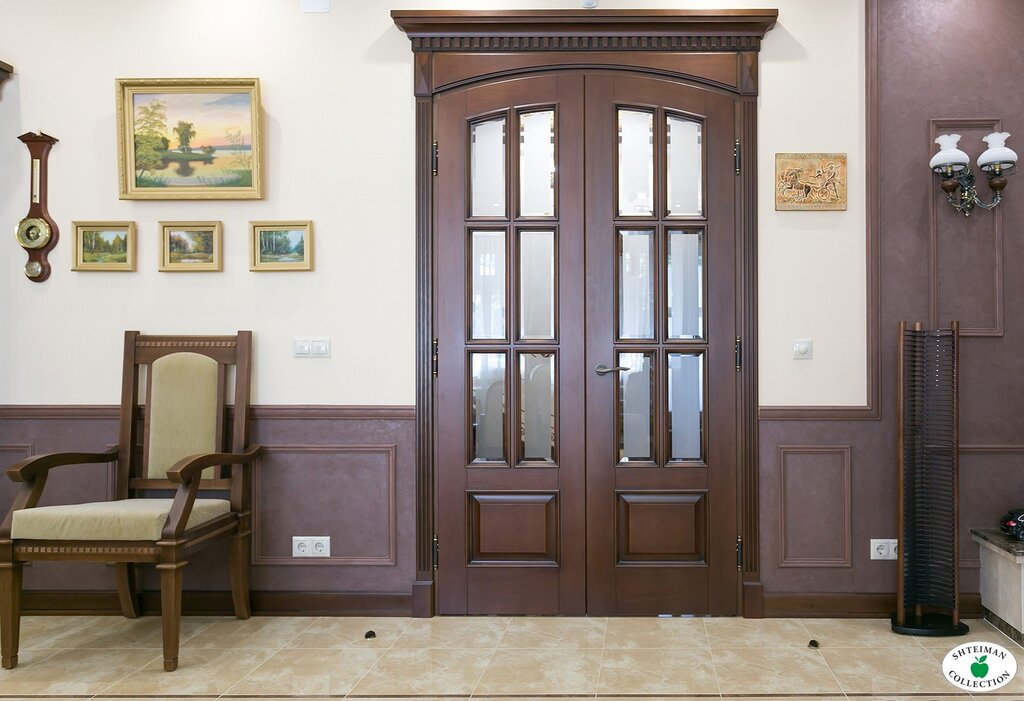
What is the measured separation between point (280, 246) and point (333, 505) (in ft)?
4.01

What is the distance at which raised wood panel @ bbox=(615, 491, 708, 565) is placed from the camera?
347 centimetres

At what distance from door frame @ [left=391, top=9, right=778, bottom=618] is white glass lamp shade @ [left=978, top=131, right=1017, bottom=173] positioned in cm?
97

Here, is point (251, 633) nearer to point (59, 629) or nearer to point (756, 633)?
point (59, 629)

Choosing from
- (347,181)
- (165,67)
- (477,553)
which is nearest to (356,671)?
(477,553)

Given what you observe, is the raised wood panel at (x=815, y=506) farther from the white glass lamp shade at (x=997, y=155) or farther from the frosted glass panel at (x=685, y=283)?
the white glass lamp shade at (x=997, y=155)

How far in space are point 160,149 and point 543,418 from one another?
2.17 m

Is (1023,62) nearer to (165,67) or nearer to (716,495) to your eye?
(716,495)

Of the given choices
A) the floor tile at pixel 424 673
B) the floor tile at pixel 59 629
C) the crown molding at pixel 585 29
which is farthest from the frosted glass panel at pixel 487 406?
the floor tile at pixel 59 629

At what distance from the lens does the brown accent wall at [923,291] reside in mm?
3432

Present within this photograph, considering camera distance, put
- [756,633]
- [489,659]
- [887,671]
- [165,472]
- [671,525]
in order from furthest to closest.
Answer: [671,525], [165,472], [756,633], [489,659], [887,671]

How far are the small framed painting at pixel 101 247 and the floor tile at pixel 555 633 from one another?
2404 millimetres

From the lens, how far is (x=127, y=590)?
3418 millimetres

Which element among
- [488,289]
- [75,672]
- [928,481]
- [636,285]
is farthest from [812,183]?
[75,672]

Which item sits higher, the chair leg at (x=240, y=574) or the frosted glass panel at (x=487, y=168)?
the frosted glass panel at (x=487, y=168)
